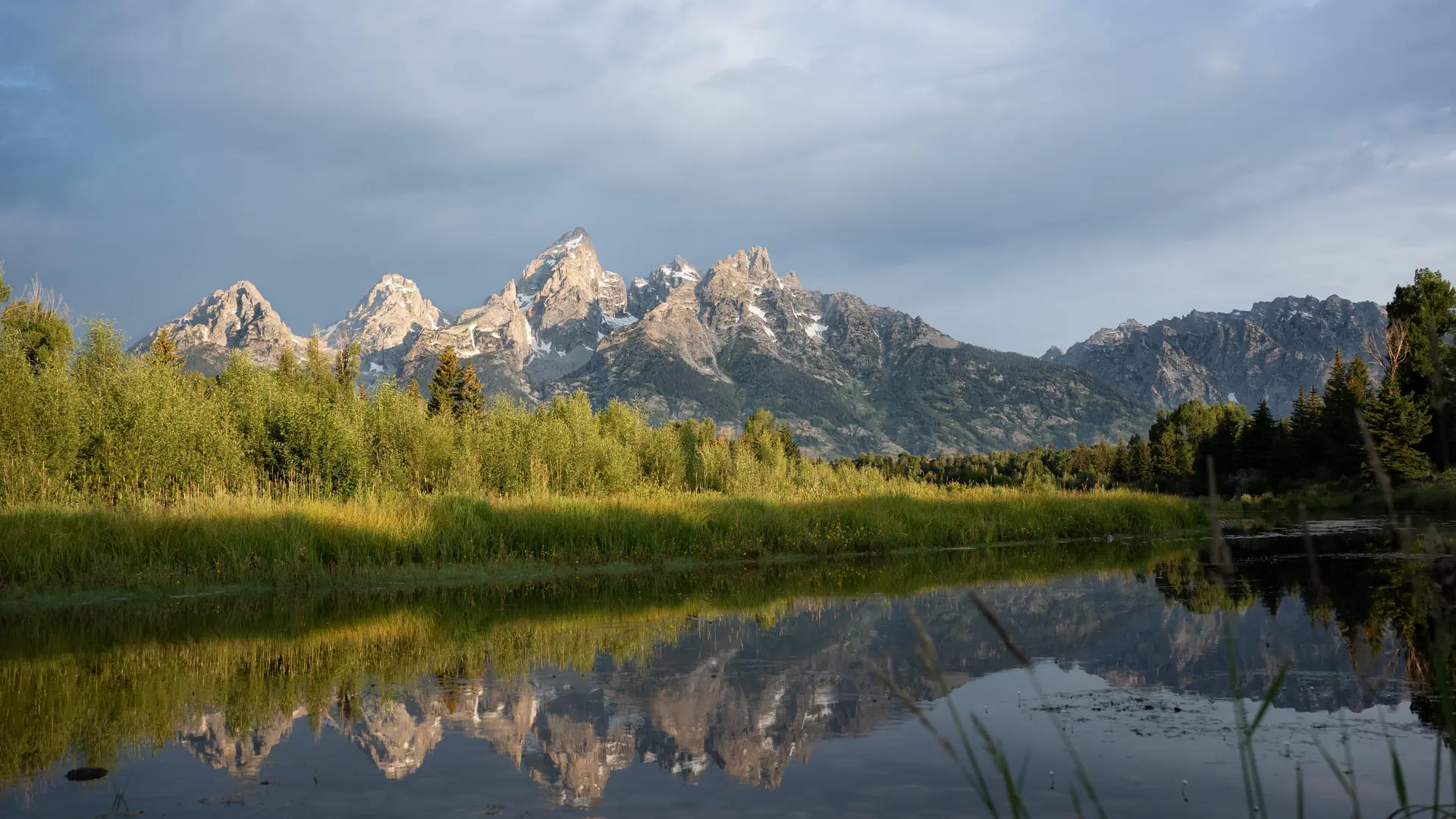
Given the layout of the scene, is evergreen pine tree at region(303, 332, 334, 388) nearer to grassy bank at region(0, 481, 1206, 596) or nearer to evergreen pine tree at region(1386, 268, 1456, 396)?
grassy bank at region(0, 481, 1206, 596)

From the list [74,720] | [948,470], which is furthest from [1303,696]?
[948,470]

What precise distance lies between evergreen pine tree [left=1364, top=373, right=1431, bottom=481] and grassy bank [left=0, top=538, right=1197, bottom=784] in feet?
167

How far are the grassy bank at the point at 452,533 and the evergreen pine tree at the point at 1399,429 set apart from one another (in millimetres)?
38185

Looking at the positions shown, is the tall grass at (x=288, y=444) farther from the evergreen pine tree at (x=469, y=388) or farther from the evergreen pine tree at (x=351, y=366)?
the evergreen pine tree at (x=469, y=388)

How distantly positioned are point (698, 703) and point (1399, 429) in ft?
Result: 234

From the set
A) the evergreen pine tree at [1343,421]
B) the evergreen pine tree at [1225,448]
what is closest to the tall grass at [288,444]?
the evergreen pine tree at [1343,421]

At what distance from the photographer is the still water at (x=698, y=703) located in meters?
6.82

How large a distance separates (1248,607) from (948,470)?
143705mm

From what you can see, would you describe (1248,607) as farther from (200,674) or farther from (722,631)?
(200,674)

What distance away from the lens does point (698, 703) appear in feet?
31.8

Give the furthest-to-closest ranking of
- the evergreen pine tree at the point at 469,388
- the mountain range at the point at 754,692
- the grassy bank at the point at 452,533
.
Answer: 1. the evergreen pine tree at the point at 469,388
2. the grassy bank at the point at 452,533
3. the mountain range at the point at 754,692

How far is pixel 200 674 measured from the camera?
11.1m

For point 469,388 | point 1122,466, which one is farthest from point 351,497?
point 1122,466

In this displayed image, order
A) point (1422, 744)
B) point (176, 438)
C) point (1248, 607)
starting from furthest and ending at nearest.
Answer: point (176, 438), point (1248, 607), point (1422, 744)
